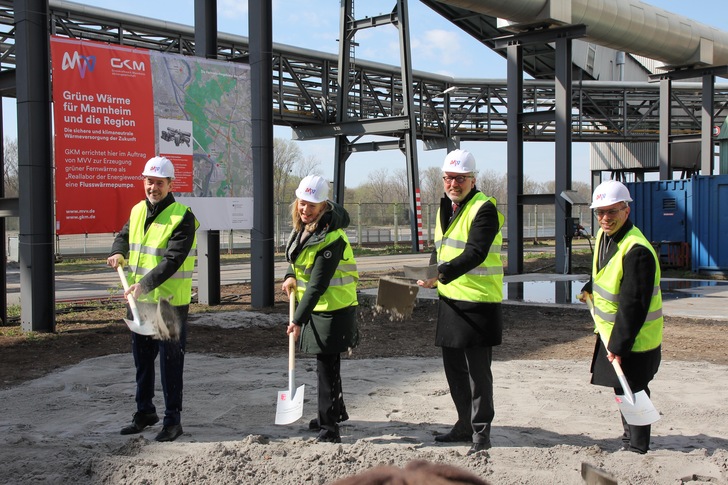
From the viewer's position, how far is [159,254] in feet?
18.3

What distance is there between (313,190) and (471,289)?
1.29 metres

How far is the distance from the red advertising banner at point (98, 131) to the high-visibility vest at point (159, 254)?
5.34m

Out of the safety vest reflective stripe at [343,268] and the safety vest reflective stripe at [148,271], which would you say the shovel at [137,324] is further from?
the safety vest reflective stripe at [343,268]

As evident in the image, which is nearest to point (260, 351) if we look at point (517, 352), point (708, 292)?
point (517, 352)

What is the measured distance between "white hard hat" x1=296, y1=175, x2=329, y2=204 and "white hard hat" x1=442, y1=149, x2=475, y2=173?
0.87m

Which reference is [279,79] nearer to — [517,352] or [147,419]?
[517,352]

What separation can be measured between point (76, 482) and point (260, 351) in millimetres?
4928

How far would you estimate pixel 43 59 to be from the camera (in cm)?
1012

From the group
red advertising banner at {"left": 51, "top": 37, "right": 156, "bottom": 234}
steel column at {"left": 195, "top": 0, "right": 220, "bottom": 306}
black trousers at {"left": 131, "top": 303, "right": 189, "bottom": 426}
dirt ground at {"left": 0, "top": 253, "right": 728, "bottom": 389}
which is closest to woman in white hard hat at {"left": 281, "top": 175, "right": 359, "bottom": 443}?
black trousers at {"left": 131, "top": 303, "right": 189, "bottom": 426}

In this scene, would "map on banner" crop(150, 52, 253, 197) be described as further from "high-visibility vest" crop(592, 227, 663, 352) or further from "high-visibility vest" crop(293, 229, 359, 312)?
"high-visibility vest" crop(592, 227, 663, 352)

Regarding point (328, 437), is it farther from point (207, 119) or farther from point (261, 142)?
point (261, 142)

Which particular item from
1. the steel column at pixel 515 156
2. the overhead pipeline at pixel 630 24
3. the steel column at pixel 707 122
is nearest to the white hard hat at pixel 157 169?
the overhead pipeline at pixel 630 24

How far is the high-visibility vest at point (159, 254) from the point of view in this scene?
5582mm

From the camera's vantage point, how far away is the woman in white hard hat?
5.23 meters
